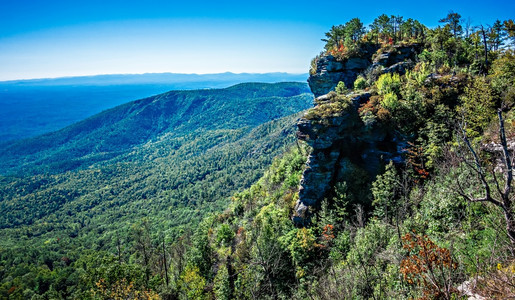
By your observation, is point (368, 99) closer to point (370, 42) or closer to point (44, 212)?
point (370, 42)

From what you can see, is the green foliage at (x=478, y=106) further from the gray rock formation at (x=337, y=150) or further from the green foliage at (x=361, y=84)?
the green foliage at (x=361, y=84)

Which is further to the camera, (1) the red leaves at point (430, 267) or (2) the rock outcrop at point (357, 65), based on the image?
(2) the rock outcrop at point (357, 65)

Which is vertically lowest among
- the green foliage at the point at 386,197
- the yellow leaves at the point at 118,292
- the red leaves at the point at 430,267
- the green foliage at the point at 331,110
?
the yellow leaves at the point at 118,292

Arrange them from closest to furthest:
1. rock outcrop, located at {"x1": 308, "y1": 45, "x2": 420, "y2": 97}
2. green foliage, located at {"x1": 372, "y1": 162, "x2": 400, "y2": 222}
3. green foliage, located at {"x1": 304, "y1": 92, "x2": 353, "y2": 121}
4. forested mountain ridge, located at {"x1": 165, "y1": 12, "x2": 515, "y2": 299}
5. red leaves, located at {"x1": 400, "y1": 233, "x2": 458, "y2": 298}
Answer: red leaves, located at {"x1": 400, "y1": 233, "x2": 458, "y2": 298}
forested mountain ridge, located at {"x1": 165, "y1": 12, "x2": 515, "y2": 299}
green foliage, located at {"x1": 372, "y1": 162, "x2": 400, "y2": 222}
green foliage, located at {"x1": 304, "y1": 92, "x2": 353, "y2": 121}
rock outcrop, located at {"x1": 308, "y1": 45, "x2": 420, "y2": 97}

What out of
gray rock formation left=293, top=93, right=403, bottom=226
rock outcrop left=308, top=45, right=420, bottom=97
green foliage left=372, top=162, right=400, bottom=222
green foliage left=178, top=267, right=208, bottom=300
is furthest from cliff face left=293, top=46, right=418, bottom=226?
green foliage left=178, top=267, right=208, bottom=300

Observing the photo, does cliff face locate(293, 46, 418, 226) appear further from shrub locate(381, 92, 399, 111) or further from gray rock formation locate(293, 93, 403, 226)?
shrub locate(381, 92, 399, 111)

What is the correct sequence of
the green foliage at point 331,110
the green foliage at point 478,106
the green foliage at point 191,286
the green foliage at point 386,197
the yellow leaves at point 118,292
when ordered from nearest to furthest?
1. the green foliage at point 478,106
2. the green foliage at point 386,197
3. the yellow leaves at point 118,292
4. the green foliage at point 331,110
5. the green foliage at point 191,286

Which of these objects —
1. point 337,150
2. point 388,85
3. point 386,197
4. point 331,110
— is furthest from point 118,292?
point 388,85

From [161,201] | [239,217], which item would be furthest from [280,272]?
[161,201]

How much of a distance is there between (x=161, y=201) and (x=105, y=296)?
519 ft

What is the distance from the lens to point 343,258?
28.5m

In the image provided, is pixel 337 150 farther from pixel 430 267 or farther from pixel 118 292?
pixel 118 292

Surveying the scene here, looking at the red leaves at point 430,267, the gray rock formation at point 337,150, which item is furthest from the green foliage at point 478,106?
the red leaves at point 430,267

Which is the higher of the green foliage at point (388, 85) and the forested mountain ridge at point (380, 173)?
the green foliage at point (388, 85)
